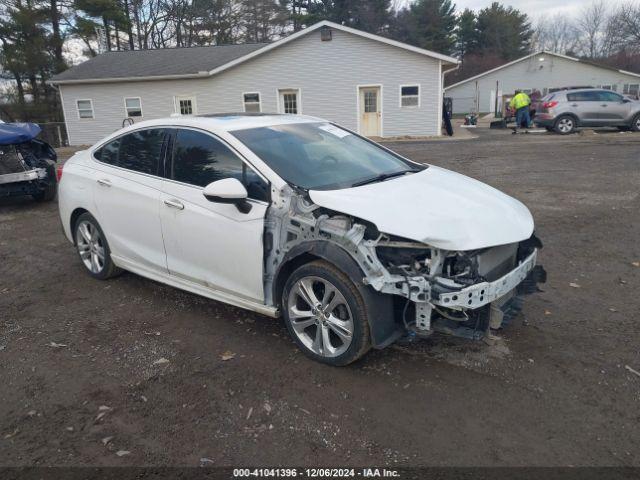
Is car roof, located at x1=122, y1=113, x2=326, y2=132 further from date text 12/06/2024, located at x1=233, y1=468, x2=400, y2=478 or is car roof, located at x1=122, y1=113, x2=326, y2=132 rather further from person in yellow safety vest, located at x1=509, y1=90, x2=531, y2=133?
person in yellow safety vest, located at x1=509, y1=90, x2=531, y2=133

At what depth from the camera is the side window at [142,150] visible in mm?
4371

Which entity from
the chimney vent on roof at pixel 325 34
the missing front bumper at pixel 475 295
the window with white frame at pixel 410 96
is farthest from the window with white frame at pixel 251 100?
the missing front bumper at pixel 475 295

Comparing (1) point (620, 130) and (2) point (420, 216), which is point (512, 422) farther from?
(1) point (620, 130)

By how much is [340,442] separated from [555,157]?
42.0ft

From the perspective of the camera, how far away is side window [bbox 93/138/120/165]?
482cm

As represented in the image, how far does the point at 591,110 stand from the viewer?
63.3 feet

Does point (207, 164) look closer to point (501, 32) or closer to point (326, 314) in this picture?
point (326, 314)

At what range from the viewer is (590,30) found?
67.2 metres

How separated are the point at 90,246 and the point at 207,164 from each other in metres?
2.02

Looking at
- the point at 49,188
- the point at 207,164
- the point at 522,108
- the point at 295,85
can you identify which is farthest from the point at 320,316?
the point at 522,108

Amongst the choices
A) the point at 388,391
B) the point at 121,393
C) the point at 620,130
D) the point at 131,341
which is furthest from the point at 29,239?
the point at 620,130

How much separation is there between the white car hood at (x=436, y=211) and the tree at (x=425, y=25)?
51.8m

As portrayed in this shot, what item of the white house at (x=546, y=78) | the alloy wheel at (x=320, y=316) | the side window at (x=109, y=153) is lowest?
the alloy wheel at (x=320, y=316)

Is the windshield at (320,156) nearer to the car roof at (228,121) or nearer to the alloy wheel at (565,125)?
the car roof at (228,121)
